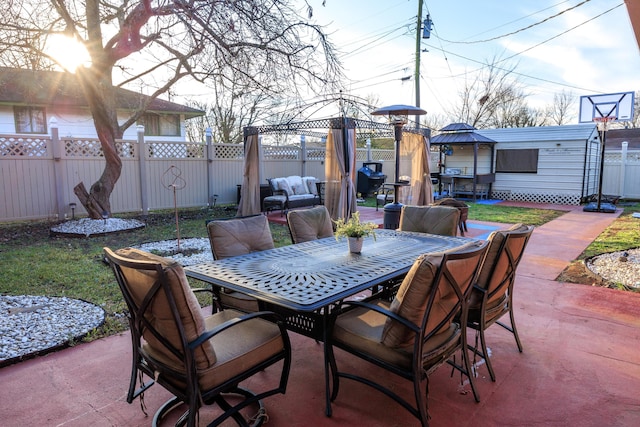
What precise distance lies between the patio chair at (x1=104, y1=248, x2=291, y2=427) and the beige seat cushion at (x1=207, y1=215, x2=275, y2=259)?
1002 mm

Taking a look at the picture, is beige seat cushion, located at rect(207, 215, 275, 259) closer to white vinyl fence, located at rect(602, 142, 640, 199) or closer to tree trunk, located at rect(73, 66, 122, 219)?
tree trunk, located at rect(73, 66, 122, 219)

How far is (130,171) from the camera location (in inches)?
336

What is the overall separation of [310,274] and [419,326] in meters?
0.77

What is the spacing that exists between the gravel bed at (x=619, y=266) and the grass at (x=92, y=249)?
11.6 inches

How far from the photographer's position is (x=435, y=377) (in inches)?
93.0

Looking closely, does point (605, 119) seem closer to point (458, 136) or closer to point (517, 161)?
point (517, 161)

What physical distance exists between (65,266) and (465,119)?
70.3ft

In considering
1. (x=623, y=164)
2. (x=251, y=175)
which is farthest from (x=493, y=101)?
(x=251, y=175)

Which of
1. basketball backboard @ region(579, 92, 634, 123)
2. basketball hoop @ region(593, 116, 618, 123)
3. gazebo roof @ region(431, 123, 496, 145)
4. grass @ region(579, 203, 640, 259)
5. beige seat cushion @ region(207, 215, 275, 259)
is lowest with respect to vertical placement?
grass @ region(579, 203, 640, 259)

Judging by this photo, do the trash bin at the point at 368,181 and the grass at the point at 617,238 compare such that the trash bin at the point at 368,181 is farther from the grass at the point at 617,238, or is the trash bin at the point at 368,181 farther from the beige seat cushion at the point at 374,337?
the beige seat cushion at the point at 374,337

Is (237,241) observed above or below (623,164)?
below

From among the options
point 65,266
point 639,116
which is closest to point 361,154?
point 65,266

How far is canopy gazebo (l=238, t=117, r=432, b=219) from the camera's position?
6.84 m

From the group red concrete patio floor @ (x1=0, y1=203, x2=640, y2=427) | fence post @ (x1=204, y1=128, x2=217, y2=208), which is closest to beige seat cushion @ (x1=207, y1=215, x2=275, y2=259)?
red concrete patio floor @ (x1=0, y1=203, x2=640, y2=427)
